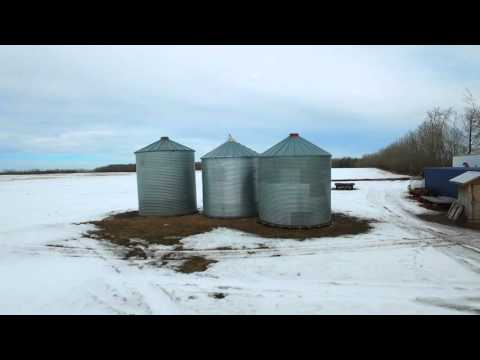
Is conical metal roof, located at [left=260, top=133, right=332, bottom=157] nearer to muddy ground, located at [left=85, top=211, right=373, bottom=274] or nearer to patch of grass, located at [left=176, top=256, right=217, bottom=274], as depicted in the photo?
muddy ground, located at [left=85, top=211, right=373, bottom=274]

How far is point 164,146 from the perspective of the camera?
16.0 metres

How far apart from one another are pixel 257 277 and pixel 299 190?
5.56m

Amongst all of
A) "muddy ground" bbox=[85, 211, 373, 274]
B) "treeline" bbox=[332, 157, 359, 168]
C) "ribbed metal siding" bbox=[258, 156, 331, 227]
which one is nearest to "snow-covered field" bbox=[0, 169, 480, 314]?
"muddy ground" bbox=[85, 211, 373, 274]

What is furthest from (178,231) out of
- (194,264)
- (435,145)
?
(435,145)

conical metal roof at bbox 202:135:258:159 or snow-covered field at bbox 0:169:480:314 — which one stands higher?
conical metal roof at bbox 202:135:258:159

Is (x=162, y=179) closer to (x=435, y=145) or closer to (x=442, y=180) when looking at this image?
(x=442, y=180)

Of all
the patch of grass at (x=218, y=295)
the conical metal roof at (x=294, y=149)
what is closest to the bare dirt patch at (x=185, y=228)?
the conical metal roof at (x=294, y=149)

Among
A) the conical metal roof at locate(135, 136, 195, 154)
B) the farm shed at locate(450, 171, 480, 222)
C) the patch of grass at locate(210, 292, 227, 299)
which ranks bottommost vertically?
the patch of grass at locate(210, 292, 227, 299)

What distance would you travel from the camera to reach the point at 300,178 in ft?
39.9

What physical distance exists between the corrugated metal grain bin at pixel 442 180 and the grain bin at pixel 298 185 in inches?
506

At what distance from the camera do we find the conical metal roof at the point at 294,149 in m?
12.4

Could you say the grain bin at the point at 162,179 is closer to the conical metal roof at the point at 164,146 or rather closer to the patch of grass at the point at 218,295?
the conical metal roof at the point at 164,146

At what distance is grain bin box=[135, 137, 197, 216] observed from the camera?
15.6 meters

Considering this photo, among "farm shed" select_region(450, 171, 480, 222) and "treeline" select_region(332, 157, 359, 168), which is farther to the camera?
"treeline" select_region(332, 157, 359, 168)
